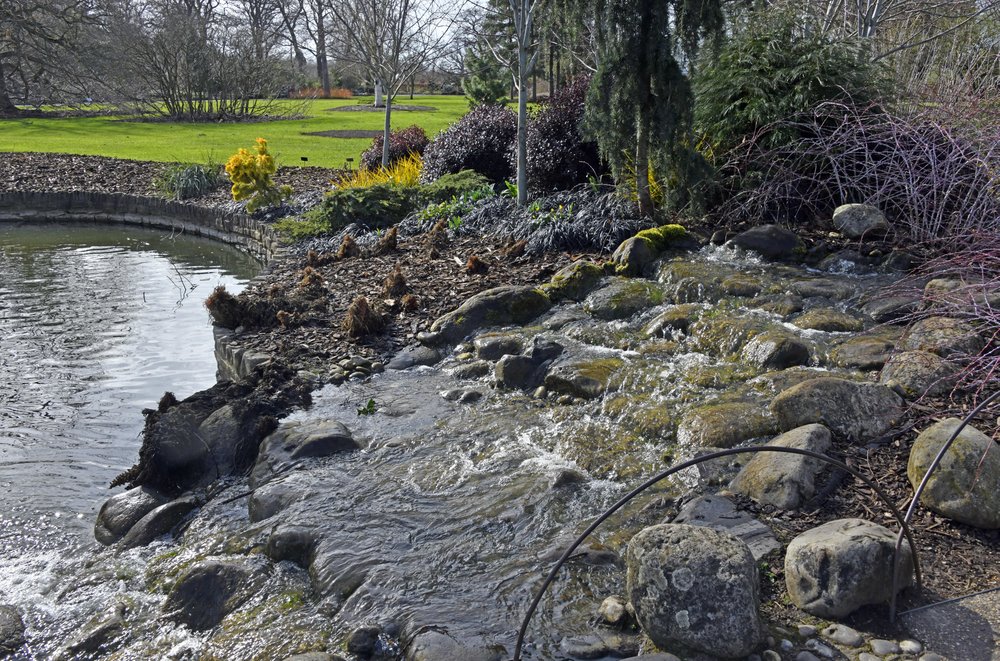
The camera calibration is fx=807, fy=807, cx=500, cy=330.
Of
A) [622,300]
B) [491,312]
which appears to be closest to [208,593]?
[491,312]

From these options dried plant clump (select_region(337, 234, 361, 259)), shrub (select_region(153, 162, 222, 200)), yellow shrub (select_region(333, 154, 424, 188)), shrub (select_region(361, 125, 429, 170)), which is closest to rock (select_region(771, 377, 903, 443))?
dried plant clump (select_region(337, 234, 361, 259))

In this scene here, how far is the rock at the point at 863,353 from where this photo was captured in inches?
207

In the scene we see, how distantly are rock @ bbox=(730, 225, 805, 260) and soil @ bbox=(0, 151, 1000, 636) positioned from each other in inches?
61.0

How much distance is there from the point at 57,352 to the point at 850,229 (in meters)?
7.70

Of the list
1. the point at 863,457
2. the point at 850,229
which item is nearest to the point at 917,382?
the point at 863,457

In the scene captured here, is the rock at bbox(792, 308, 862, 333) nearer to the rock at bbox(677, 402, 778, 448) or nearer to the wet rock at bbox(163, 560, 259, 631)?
the rock at bbox(677, 402, 778, 448)

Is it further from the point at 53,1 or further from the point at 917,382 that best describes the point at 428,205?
the point at 53,1

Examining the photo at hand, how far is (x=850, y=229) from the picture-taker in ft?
24.4

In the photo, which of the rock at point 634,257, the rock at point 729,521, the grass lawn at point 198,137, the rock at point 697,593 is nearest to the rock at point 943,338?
the rock at point 729,521

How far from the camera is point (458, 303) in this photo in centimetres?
756

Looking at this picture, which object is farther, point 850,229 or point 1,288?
point 1,288

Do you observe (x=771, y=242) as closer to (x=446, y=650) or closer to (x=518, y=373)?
(x=518, y=373)

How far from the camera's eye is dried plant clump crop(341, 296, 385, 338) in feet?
23.4

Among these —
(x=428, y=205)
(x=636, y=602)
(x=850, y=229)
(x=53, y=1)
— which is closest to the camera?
(x=636, y=602)
